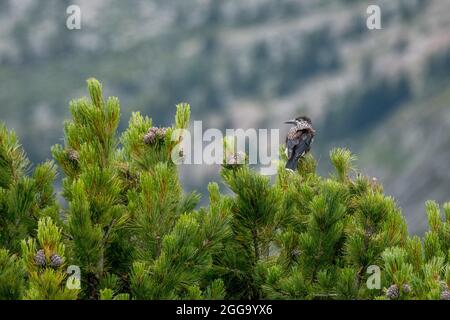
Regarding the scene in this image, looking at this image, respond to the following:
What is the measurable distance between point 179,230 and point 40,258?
1.17m

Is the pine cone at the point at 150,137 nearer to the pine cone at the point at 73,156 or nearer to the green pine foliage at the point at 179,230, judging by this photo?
the green pine foliage at the point at 179,230

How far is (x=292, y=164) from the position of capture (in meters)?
10.1

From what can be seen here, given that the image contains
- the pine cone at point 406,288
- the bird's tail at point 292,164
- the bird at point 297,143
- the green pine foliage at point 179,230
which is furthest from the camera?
the bird at point 297,143

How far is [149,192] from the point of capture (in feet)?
24.7

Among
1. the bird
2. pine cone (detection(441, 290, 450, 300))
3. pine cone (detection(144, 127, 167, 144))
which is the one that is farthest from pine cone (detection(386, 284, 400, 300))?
the bird

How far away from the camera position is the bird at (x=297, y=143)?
33.4ft

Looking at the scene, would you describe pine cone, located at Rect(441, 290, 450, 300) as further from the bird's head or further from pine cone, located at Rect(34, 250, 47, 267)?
the bird's head

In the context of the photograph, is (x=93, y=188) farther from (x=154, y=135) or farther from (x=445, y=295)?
(x=445, y=295)

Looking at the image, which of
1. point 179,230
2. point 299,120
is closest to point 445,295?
point 179,230

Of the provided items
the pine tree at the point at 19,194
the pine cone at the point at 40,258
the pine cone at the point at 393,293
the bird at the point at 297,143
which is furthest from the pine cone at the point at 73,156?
the pine cone at the point at 393,293

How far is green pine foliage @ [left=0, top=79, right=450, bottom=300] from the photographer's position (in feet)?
23.5

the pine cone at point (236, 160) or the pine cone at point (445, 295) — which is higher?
the pine cone at point (236, 160)
